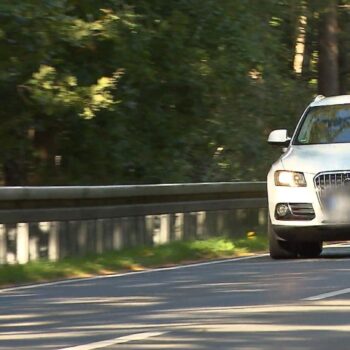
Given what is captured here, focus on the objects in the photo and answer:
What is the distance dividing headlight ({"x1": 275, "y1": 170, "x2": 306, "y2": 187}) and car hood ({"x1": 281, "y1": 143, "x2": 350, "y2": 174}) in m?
0.06

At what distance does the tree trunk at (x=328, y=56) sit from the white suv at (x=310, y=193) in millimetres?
11384

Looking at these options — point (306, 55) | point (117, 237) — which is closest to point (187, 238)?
point (117, 237)

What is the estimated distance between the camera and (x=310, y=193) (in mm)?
14875

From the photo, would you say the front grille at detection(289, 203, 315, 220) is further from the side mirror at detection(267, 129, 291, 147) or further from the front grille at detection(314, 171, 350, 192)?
the side mirror at detection(267, 129, 291, 147)

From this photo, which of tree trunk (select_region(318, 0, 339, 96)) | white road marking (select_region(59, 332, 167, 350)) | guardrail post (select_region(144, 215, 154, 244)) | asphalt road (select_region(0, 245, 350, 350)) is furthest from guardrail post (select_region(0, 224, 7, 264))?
tree trunk (select_region(318, 0, 339, 96))

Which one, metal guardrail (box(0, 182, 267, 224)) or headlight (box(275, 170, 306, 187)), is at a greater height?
headlight (box(275, 170, 306, 187))

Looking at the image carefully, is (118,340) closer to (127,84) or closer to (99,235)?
(99,235)

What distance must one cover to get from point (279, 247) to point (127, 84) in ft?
16.0

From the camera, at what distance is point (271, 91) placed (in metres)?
26.0

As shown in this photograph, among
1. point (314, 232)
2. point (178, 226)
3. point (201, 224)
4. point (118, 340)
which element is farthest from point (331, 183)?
point (118, 340)

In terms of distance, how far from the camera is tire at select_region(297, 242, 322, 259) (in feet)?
52.1

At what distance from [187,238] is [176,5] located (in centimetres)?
426

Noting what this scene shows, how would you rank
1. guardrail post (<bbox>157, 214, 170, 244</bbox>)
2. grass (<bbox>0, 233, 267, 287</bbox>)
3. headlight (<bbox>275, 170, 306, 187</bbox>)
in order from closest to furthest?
grass (<bbox>0, 233, 267, 287</bbox>) < headlight (<bbox>275, 170, 306, 187</bbox>) < guardrail post (<bbox>157, 214, 170, 244</bbox>)

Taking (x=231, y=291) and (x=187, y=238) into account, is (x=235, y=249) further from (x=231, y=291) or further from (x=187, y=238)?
(x=231, y=291)
